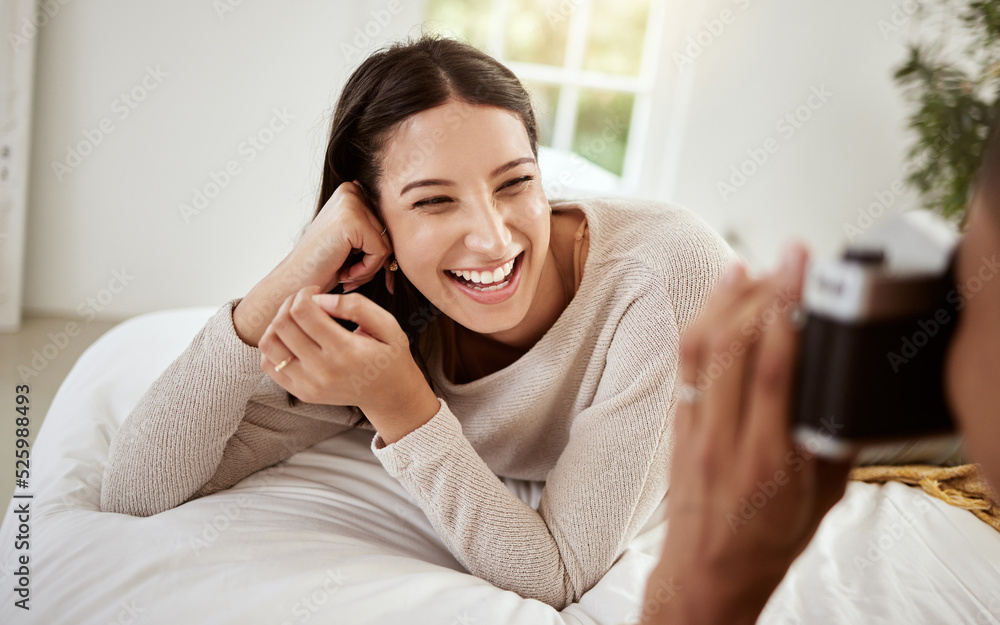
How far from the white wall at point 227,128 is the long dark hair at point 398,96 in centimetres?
169

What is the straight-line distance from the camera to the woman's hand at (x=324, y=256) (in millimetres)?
1123

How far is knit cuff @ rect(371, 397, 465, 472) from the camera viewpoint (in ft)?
3.12

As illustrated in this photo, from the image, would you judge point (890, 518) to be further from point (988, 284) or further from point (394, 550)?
point (988, 284)

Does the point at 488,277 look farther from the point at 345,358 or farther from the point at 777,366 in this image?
the point at 777,366

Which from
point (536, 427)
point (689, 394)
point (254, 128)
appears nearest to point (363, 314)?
point (536, 427)

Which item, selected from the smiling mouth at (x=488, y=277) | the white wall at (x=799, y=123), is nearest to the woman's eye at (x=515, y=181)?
the smiling mouth at (x=488, y=277)

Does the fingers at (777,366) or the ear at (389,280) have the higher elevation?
the fingers at (777,366)

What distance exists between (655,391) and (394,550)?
17.5 inches

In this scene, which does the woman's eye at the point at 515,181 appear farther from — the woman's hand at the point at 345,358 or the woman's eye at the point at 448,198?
the woman's hand at the point at 345,358

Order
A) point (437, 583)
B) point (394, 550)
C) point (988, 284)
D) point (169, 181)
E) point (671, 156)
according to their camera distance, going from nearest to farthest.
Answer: point (988, 284) < point (437, 583) < point (394, 550) < point (169, 181) < point (671, 156)

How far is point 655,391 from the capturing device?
100cm

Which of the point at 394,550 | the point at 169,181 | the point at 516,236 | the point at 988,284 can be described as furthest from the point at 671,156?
Result: the point at 988,284

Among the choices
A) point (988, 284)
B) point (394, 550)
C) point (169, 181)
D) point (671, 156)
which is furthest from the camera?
point (671, 156)

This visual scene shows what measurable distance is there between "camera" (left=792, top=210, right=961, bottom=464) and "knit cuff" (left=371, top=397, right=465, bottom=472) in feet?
2.16
